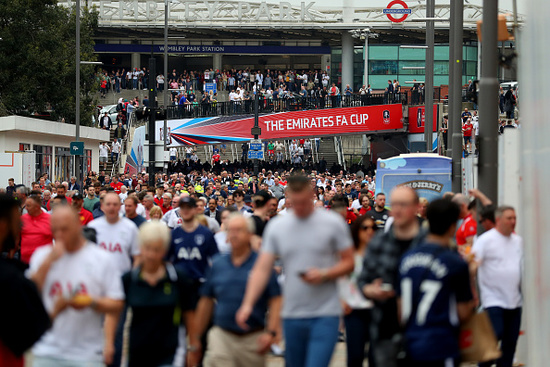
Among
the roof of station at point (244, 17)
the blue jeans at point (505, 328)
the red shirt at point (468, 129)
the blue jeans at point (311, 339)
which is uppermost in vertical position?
the roof of station at point (244, 17)

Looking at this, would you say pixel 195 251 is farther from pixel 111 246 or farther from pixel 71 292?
pixel 71 292

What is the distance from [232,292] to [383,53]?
6697 cm

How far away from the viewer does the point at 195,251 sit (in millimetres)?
9148

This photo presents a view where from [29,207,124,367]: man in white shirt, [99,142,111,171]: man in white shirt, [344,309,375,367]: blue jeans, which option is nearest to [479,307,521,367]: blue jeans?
[344,309,375,367]: blue jeans

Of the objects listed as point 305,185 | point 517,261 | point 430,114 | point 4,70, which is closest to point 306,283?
point 305,185

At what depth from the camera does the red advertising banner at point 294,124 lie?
47812mm

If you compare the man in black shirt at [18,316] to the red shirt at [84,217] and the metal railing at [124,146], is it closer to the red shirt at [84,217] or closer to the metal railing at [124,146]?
the red shirt at [84,217]

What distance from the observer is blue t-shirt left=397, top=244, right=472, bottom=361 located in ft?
18.7

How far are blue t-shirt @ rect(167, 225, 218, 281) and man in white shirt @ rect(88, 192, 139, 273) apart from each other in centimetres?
39

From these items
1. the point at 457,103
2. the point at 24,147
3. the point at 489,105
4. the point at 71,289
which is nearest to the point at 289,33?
the point at 24,147

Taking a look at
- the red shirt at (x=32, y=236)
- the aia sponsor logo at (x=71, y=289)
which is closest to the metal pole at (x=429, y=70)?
the red shirt at (x=32, y=236)

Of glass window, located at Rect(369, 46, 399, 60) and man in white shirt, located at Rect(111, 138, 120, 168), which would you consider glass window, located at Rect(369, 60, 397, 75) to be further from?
man in white shirt, located at Rect(111, 138, 120, 168)

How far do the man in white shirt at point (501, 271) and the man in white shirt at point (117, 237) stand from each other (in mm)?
3030

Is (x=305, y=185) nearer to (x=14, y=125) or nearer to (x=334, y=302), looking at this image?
(x=334, y=302)
